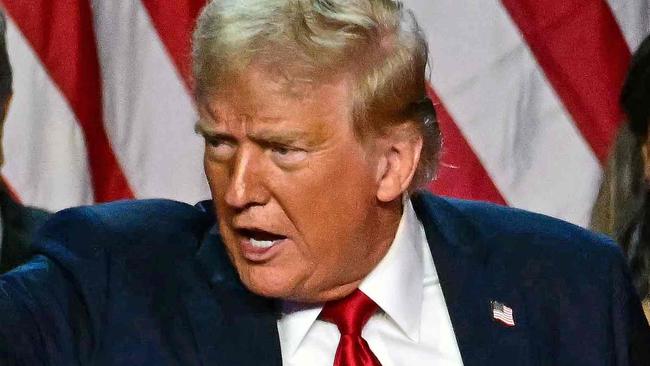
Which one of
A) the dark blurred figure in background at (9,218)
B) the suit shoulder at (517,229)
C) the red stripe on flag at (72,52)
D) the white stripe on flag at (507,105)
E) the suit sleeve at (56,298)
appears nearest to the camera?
the suit sleeve at (56,298)

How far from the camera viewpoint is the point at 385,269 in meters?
1.63

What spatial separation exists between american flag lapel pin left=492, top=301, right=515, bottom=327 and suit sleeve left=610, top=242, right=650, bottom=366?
0.53ft

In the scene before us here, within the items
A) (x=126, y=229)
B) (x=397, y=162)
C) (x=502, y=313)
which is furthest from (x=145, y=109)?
(x=502, y=313)

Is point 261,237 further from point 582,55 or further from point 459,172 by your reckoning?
point 582,55

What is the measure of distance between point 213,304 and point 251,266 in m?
0.12

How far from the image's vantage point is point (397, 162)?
1.58 m

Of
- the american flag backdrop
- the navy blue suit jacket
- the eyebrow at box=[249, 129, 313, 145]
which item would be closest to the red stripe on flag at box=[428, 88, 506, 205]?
the american flag backdrop

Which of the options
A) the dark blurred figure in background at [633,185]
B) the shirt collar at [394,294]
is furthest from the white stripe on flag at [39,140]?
the dark blurred figure in background at [633,185]

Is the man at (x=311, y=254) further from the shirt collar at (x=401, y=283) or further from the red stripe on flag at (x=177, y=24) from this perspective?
the red stripe on flag at (x=177, y=24)

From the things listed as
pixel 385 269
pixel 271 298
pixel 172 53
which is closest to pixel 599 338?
pixel 385 269

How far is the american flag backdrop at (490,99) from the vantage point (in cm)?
204

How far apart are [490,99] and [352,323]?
728mm

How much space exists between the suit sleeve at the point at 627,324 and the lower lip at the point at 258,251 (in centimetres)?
54

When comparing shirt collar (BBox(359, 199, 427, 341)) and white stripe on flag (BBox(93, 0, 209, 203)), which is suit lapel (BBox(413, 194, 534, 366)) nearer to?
shirt collar (BBox(359, 199, 427, 341))
